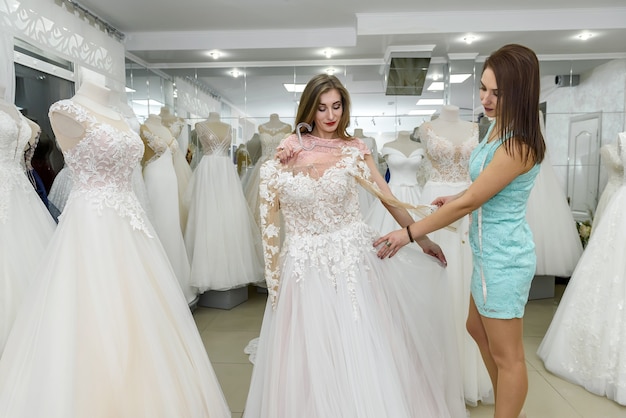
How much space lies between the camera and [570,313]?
2.82m

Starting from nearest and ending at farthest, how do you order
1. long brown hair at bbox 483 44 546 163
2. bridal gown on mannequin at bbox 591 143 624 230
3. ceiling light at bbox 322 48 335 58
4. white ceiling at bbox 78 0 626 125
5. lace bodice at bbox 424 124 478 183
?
long brown hair at bbox 483 44 546 163 → lace bodice at bbox 424 124 478 183 → bridal gown on mannequin at bbox 591 143 624 230 → white ceiling at bbox 78 0 626 125 → ceiling light at bbox 322 48 335 58

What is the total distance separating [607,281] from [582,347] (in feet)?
1.52

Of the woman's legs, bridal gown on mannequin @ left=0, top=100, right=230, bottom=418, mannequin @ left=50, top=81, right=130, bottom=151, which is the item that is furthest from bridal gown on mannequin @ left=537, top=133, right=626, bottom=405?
mannequin @ left=50, top=81, right=130, bottom=151

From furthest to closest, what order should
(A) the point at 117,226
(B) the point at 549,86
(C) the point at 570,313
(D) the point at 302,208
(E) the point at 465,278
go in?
(B) the point at 549,86 → (C) the point at 570,313 → (E) the point at 465,278 → (A) the point at 117,226 → (D) the point at 302,208

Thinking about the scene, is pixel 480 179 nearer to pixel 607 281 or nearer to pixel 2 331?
pixel 607 281

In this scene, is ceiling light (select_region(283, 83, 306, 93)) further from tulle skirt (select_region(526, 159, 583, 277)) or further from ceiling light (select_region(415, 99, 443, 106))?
tulle skirt (select_region(526, 159, 583, 277))

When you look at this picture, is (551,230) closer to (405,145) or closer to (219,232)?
(405,145)

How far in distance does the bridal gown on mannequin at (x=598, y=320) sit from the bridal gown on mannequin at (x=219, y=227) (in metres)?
2.77

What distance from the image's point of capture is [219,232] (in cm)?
418

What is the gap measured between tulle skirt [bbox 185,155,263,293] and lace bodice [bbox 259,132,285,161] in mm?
528

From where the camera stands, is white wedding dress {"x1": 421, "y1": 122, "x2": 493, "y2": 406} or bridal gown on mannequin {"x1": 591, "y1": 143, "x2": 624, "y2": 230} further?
bridal gown on mannequin {"x1": 591, "y1": 143, "x2": 624, "y2": 230}

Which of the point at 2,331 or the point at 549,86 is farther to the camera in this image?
the point at 549,86

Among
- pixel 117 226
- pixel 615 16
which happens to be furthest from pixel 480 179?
pixel 615 16

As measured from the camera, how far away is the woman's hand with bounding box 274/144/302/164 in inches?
72.4
